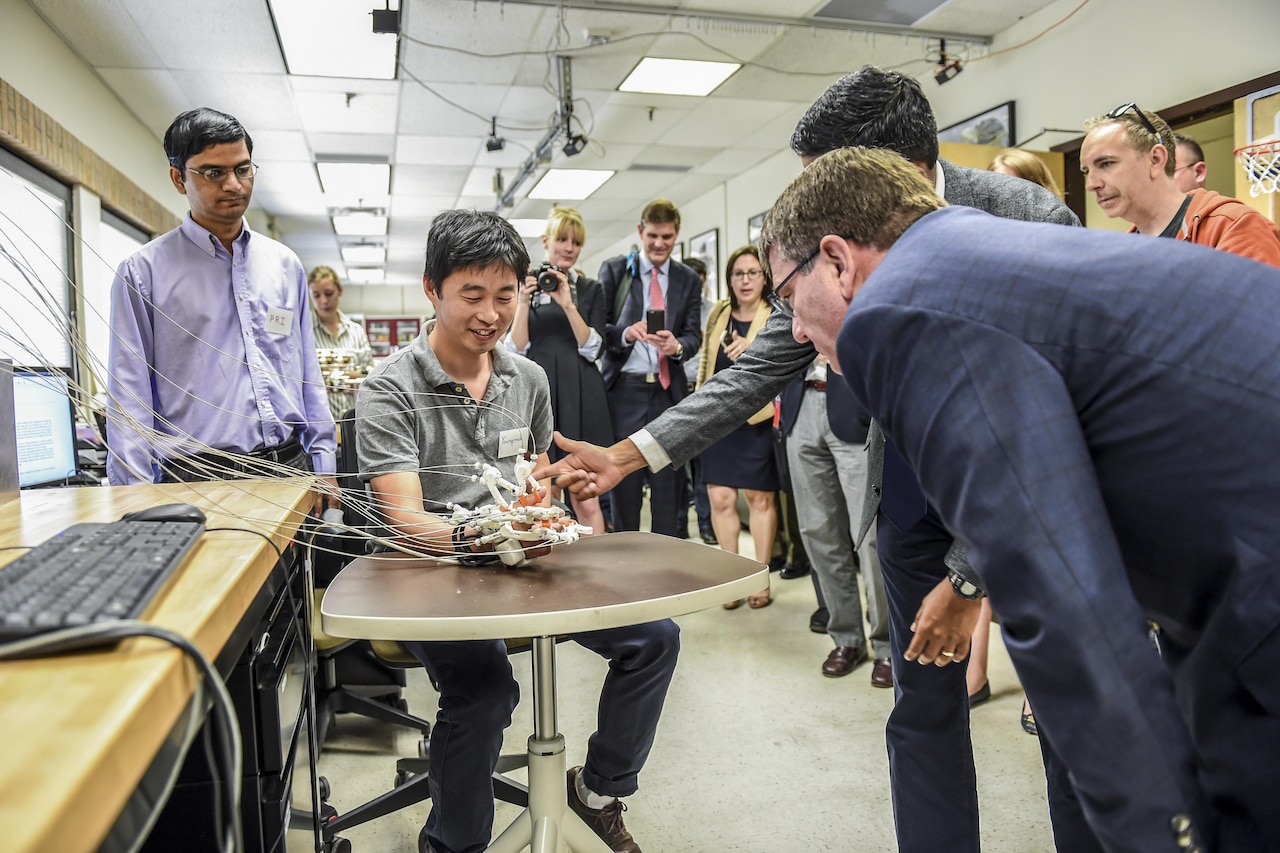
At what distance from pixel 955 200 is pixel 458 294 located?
0.88 meters

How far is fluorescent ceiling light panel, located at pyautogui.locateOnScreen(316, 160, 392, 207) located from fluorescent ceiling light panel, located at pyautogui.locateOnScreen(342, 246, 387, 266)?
2.66 m

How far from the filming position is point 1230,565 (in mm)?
648

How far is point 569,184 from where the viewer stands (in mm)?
7262

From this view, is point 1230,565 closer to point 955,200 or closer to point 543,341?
point 955,200

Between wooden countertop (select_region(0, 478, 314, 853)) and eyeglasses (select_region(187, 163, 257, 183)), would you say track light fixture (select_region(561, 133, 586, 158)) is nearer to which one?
eyeglasses (select_region(187, 163, 257, 183))

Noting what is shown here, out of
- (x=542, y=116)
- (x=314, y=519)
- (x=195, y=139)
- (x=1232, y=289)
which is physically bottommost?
(x=314, y=519)

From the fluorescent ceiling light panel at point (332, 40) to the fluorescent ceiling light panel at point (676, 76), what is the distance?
1.34 m

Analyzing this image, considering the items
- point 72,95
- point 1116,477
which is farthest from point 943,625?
point 72,95

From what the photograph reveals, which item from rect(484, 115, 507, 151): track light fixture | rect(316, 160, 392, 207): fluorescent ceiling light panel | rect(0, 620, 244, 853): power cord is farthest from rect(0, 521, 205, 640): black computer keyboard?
rect(316, 160, 392, 207): fluorescent ceiling light panel

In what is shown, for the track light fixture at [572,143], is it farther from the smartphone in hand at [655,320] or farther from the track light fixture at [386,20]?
the smartphone in hand at [655,320]

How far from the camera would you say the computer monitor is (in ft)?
6.72

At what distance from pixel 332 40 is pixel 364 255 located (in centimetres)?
730

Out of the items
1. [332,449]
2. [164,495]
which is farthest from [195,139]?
[164,495]

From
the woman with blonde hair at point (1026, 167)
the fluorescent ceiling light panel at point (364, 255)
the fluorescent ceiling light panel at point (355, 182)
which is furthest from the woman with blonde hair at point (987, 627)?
the fluorescent ceiling light panel at point (364, 255)
